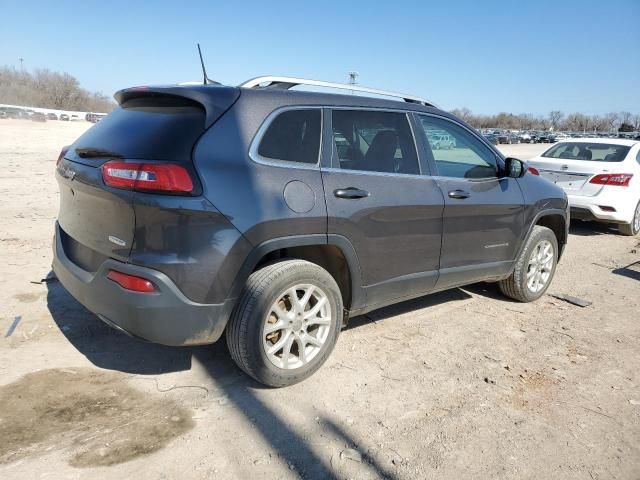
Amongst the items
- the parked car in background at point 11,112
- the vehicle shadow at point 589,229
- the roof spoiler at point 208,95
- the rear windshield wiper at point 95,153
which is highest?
the parked car in background at point 11,112

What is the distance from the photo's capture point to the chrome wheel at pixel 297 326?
2.99 meters

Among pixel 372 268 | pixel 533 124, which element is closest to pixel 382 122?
pixel 372 268

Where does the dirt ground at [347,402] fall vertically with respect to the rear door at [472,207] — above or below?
below

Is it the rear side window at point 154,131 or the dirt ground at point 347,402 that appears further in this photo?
the rear side window at point 154,131

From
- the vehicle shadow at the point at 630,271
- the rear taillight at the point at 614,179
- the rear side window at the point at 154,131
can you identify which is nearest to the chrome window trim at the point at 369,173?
the rear side window at the point at 154,131

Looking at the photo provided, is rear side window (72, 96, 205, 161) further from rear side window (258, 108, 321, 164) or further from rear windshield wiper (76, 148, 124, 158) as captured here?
rear side window (258, 108, 321, 164)

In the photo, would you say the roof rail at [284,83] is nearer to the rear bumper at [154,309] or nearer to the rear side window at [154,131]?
the rear side window at [154,131]

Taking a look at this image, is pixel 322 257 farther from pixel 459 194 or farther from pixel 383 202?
pixel 459 194

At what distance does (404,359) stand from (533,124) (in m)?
148

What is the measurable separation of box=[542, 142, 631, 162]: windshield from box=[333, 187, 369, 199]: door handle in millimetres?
7028

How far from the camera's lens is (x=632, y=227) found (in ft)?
27.7

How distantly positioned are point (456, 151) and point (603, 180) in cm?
508

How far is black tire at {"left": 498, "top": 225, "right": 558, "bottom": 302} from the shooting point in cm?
470

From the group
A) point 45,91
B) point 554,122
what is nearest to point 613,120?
point 554,122
